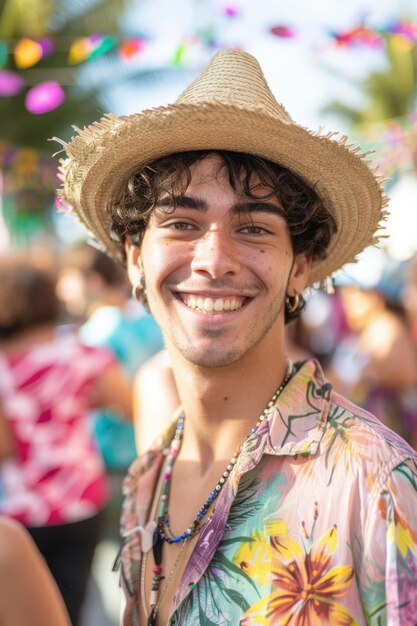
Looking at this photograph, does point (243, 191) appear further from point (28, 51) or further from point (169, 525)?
point (28, 51)

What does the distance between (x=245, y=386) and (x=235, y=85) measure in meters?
0.74

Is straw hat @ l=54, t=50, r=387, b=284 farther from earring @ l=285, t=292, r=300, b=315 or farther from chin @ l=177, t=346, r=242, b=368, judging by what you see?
chin @ l=177, t=346, r=242, b=368

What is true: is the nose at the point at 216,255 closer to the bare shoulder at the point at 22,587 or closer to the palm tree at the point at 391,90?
the bare shoulder at the point at 22,587

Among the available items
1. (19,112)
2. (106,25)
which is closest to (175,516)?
(106,25)

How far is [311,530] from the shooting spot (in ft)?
5.56

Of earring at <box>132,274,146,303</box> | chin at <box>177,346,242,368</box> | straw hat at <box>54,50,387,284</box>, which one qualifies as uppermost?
straw hat at <box>54,50,387,284</box>

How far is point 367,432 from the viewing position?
175cm

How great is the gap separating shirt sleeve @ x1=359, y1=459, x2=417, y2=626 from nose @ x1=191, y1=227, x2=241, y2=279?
60 cm

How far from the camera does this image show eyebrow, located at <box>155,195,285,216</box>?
1979 millimetres

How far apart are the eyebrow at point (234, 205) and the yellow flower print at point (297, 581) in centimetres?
73

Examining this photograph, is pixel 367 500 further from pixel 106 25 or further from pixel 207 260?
pixel 106 25

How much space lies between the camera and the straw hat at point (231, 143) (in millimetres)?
1891

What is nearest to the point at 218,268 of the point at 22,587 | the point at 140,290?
the point at 140,290

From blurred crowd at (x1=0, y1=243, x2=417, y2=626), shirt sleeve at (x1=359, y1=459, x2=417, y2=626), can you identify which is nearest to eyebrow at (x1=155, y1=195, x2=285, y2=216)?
shirt sleeve at (x1=359, y1=459, x2=417, y2=626)
